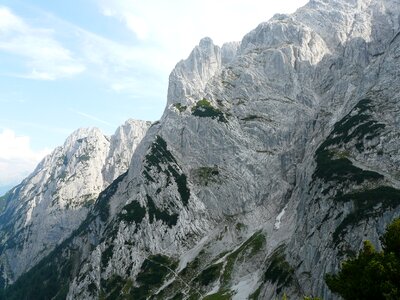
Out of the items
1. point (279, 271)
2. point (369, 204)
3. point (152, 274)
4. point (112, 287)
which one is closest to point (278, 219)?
point (279, 271)

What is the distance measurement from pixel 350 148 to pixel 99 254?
4508 inches

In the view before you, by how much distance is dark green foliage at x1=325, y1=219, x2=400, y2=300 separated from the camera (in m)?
30.5

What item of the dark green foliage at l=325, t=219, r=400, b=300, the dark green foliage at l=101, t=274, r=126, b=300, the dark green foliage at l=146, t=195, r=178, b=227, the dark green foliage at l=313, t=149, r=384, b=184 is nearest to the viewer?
the dark green foliage at l=325, t=219, r=400, b=300

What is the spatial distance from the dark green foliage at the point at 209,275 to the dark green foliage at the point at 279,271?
23564 mm

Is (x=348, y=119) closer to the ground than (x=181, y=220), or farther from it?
farther from it

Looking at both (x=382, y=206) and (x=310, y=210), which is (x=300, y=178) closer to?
(x=310, y=210)

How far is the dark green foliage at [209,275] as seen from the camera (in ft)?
493

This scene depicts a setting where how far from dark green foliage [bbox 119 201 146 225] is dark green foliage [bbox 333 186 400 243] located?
103096 mm

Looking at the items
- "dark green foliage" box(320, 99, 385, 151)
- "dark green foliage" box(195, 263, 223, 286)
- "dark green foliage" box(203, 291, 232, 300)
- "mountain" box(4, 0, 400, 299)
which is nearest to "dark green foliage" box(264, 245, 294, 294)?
"mountain" box(4, 0, 400, 299)

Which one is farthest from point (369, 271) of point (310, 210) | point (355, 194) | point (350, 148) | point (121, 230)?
point (121, 230)

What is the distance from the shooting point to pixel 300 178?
172 metres

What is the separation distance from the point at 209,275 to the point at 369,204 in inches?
2688

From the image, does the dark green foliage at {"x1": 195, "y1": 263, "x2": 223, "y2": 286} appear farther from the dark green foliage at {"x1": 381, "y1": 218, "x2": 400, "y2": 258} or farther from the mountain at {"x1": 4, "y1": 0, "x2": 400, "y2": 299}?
the dark green foliage at {"x1": 381, "y1": 218, "x2": 400, "y2": 258}

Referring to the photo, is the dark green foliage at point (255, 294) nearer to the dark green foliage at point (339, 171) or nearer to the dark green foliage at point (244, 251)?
the dark green foliage at point (244, 251)
